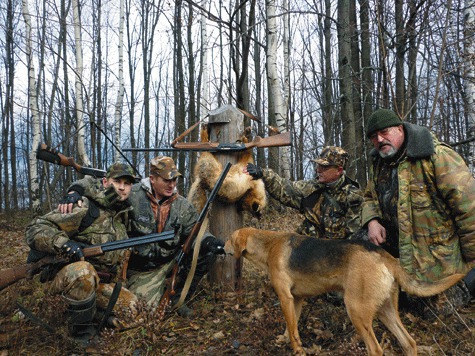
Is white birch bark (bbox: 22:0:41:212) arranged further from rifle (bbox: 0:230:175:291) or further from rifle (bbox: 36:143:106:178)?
rifle (bbox: 0:230:175:291)

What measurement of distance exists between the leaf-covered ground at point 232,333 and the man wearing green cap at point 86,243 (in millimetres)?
258

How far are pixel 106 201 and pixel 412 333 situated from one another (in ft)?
12.1

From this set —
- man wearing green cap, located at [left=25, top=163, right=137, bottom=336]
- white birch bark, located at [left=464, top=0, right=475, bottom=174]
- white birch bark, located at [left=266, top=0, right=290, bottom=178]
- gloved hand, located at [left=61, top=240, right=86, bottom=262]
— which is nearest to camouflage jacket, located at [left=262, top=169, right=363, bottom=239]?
A: man wearing green cap, located at [left=25, top=163, right=137, bottom=336]

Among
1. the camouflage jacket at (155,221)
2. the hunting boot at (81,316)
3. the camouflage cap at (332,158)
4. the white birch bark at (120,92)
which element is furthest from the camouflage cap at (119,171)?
the white birch bark at (120,92)

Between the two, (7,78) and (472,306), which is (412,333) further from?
(7,78)

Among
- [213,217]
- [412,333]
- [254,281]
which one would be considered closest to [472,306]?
[412,333]

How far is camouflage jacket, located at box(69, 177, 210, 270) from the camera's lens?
5.07 m

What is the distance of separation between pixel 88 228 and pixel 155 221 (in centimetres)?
87

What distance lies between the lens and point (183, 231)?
5172 mm

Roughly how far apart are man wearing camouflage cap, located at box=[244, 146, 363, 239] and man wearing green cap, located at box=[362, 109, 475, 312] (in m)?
1.00

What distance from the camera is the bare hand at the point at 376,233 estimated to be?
4375 mm

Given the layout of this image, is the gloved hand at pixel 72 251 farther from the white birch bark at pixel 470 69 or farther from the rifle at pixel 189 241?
the white birch bark at pixel 470 69

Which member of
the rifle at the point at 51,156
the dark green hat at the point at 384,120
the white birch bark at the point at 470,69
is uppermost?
the white birch bark at the point at 470,69

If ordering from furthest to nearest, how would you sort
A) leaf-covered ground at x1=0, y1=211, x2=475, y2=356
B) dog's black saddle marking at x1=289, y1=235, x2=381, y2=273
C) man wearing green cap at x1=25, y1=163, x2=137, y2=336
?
1. man wearing green cap at x1=25, y1=163, x2=137, y2=336
2. leaf-covered ground at x1=0, y1=211, x2=475, y2=356
3. dog's black saddle marking at x1=289, y1=235, x2=381, y2=273
